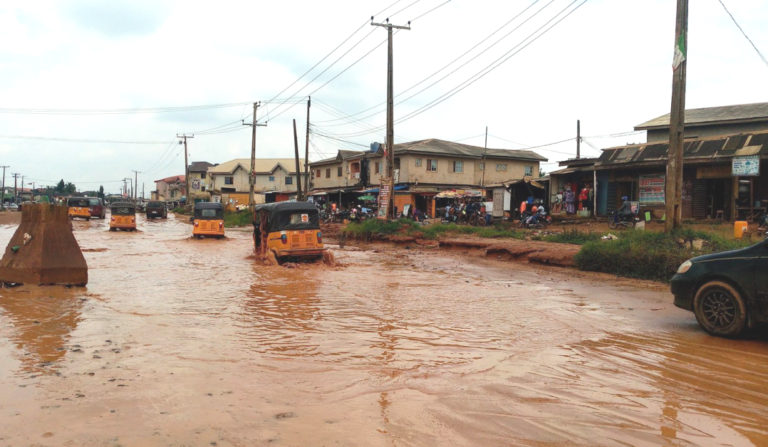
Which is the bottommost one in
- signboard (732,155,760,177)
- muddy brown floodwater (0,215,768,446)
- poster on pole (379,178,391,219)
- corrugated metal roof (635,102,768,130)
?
muddy brown floodwater (0,215,768,446)

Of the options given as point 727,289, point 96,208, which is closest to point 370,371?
point 727,289

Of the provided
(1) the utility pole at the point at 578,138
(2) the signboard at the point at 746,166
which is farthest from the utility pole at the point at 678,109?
(1) the utility pole at the point at 578,138

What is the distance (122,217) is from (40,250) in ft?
90.8

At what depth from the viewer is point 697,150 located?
24.5 metres

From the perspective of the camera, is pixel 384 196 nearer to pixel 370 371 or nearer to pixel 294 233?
pixel 294 233

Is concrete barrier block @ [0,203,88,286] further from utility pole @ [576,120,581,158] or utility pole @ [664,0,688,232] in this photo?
utility pole @ [576,120,581,158]

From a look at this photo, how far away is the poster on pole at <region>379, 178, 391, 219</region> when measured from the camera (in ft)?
90.9

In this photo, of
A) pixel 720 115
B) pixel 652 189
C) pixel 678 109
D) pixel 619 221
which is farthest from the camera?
pixel 720 115

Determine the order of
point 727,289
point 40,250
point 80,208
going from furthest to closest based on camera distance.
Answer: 1. point 80,208
2. point 40,250
3. point 727,289

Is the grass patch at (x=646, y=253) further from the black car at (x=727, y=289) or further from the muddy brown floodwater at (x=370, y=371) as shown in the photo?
the black car at (x=727, y=289)

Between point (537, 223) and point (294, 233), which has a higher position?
point (537, 223)

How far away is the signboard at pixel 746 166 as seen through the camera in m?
21.2

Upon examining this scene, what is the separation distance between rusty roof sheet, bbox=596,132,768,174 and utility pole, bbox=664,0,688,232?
10.6 m

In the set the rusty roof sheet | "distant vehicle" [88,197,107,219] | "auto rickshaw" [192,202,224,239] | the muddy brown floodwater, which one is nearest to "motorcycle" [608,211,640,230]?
the rusty roof sheet
